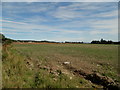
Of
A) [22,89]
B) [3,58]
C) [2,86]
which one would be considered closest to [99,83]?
[22,89]

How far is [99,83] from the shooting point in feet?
16.7

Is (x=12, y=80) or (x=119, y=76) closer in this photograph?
(x=12, y=80)

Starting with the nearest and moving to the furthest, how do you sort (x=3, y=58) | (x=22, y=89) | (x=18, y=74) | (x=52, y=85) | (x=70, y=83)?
(x=22, y=89)
(x=52, y=85)
(x=70, y=83)
(x=18, y=74)
(x=3, y=58)

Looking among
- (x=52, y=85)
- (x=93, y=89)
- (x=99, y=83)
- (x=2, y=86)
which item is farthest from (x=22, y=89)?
(x=99, y=83)

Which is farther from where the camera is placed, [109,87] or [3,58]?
[3,58]

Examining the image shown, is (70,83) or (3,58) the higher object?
(3,58)

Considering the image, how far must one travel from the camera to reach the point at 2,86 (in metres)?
4.09

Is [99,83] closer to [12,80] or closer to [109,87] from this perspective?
[109,87]

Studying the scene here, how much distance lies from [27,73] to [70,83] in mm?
1963

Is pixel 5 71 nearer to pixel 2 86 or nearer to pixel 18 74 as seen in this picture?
pixel 18 74

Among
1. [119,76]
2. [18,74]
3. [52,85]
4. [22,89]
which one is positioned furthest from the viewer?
[119,76]

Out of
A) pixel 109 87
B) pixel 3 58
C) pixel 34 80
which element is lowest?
pixel 109 87

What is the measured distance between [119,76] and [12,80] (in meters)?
4.67

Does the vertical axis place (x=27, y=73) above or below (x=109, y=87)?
above
